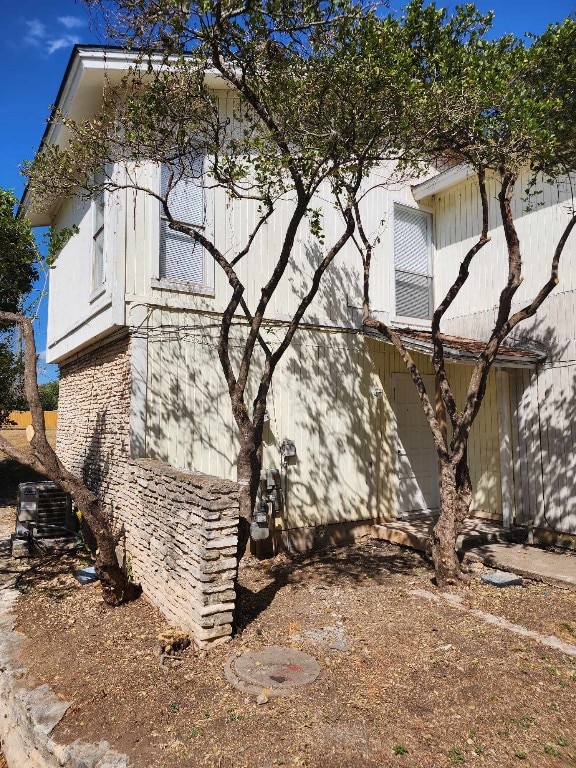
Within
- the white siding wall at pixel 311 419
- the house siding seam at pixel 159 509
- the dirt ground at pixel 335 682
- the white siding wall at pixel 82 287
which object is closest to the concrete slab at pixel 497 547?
the dirt ground at pixel 335 682

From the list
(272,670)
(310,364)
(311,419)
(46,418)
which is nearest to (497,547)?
(311,419)

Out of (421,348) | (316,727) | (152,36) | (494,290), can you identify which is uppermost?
(152,36)

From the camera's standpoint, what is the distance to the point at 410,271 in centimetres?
1015

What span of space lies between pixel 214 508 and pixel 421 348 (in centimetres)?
455

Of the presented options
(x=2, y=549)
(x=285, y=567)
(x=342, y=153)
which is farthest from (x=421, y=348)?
(x=2, y=549)

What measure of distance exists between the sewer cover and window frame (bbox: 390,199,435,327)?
652 centimetres

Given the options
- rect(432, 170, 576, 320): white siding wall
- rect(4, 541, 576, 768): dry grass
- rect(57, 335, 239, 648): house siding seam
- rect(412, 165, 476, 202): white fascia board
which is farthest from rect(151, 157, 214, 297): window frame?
rect(432, 170, 576, 320): white siding wall

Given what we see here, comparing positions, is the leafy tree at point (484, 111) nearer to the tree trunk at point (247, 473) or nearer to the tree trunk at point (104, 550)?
the tree trunk at point (247, 473)

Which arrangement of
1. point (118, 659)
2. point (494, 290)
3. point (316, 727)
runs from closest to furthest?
point (316, 727) → point (118, 659) → point (494, 290)

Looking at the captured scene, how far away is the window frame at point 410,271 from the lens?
31.9 feet

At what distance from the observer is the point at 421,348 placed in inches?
314

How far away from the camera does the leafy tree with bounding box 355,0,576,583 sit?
569 centimetres

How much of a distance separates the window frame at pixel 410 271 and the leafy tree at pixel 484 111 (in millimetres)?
3026

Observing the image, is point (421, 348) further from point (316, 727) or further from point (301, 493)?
point (316, 727)
